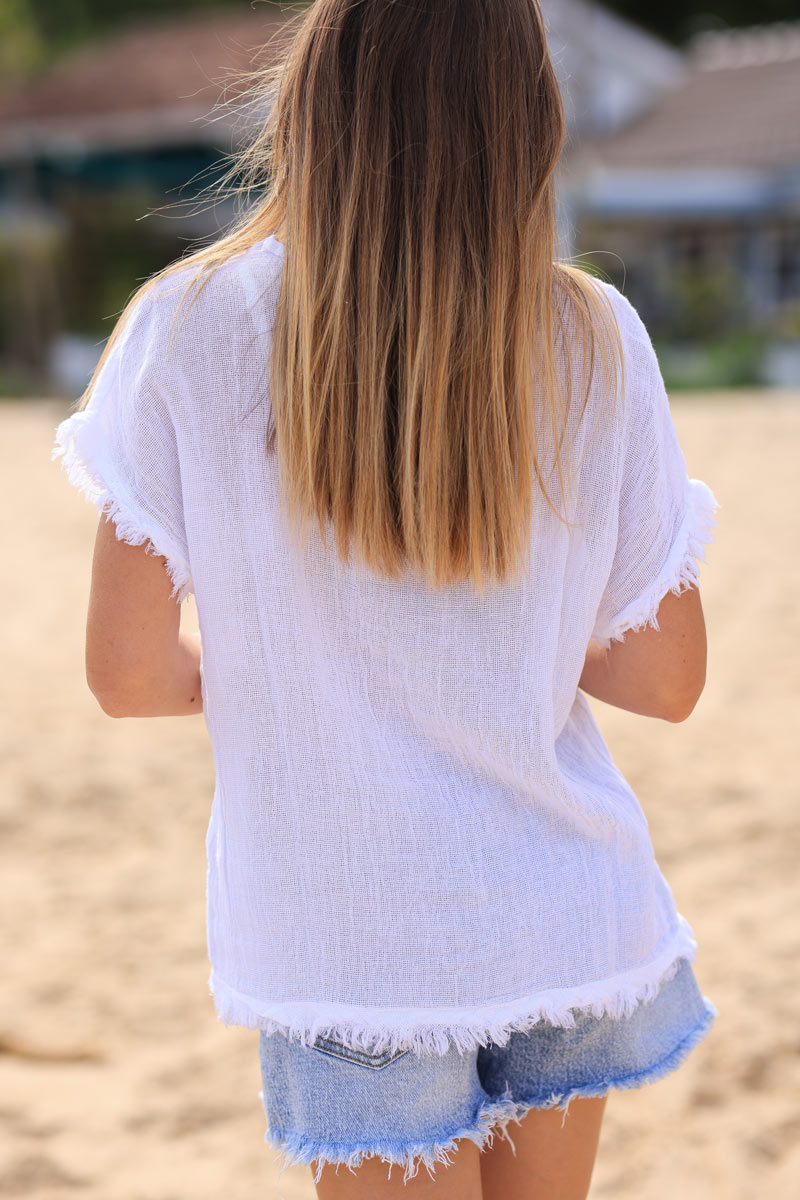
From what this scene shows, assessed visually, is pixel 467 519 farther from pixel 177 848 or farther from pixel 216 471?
pixel 177 848

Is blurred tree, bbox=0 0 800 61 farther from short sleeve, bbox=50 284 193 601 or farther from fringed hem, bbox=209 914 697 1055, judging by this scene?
fringed hem, bbox=209 914 697 1055

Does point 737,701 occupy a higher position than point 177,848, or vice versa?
point 177,848

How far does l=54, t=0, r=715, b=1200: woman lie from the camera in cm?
98

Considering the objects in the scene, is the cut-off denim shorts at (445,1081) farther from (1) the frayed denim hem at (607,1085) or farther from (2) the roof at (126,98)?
(2) the roof at (126,98)

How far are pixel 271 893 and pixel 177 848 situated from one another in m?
2.62

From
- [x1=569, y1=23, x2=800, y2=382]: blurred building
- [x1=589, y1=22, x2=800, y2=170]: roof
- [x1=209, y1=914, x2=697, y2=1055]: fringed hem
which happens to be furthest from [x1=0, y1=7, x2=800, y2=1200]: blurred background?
[x1=589, y1=22, x2=800, y2=170]: roof

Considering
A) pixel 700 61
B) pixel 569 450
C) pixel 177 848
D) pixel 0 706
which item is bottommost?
pixel 700 61

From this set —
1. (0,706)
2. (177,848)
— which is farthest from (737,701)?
(0,706)

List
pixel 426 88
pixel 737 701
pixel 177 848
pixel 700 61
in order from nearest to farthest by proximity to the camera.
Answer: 1. pixel 426 88
2. pixel 177 848
3. pixel 737 701
4. pixel 700 61

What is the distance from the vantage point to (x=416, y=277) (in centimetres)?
98

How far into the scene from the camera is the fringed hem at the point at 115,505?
40.6 inches

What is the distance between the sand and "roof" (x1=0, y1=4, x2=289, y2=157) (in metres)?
11.6

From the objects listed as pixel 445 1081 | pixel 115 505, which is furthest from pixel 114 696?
pixel 445 1081

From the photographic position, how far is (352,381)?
0.99 m
